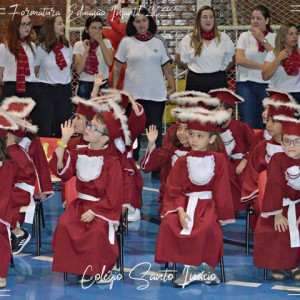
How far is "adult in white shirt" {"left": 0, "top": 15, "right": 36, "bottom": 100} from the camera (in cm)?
882

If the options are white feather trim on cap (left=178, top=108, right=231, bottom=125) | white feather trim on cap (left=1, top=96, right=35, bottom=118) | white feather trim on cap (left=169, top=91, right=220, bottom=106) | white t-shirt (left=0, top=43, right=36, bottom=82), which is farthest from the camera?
white t-shirt (left=0, top=43, right=36, bottom=82)

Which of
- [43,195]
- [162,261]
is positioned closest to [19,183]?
[43,195]

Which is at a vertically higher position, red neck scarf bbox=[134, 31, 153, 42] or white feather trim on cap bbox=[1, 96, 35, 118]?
red neck scarf bbox=[134, 31, 153, 42]

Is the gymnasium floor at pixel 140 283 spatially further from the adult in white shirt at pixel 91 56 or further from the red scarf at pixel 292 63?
the adult in white shirt at pixel 91 56

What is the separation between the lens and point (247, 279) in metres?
6.02

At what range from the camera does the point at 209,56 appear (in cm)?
877

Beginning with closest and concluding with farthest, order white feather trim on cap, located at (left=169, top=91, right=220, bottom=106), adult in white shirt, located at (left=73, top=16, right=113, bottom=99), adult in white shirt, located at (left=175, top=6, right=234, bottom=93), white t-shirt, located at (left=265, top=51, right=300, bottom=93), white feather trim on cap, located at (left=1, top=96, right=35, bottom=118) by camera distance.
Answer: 1. white feather trim on cap, located at (left=1, top=96, right=35, bottom=118)
2. white feather trim on cap, located at (left=169, top=91, right=220, bottom=106)
3. white t-shirt, located at (left=265, top=51, right=300, bottom=93)
4. adult in white shirt, located at (left=175, top=6, right=234, bottom=93)
5. adult in white shirt, located at (left=73, top=16, right=113, bottom=99)

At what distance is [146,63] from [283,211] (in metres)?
3.41

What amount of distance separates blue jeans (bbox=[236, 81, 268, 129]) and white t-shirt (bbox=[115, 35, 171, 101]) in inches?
33.4

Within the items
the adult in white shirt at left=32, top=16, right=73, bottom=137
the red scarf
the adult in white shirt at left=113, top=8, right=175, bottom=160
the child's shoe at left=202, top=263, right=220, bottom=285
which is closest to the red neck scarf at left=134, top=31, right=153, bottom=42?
the adult in white shirt at left=113, top=8, right=175, bottom=160

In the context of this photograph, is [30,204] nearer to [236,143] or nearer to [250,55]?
[236,143]

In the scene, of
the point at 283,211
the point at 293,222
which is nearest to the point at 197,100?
the point at 283,211

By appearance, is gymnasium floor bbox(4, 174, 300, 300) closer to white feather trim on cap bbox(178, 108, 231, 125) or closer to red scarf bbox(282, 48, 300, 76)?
white feather trim on cap bbox(178, 108, 231, 125)

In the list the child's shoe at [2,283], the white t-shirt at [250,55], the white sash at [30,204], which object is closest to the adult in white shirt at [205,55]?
the white t-shirt at [250,55]
